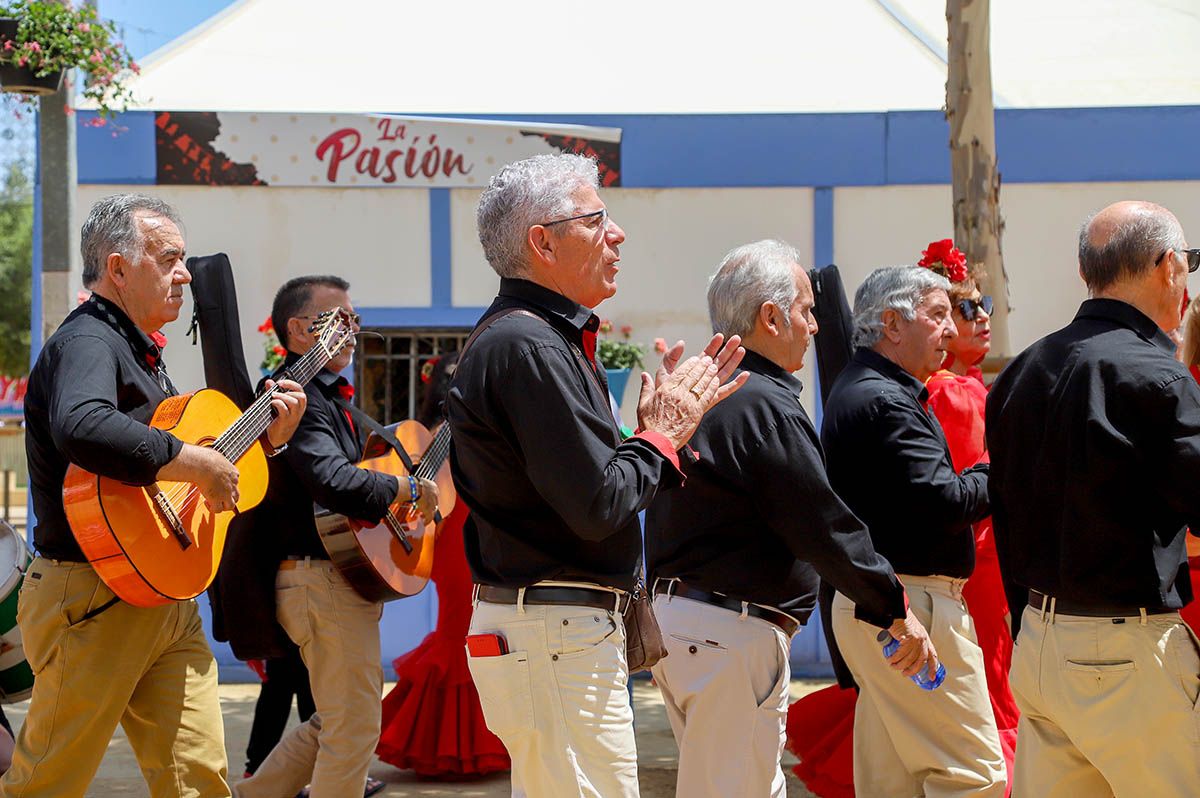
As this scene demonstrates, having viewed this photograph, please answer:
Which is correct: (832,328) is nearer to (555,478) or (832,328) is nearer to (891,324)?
(891,324)

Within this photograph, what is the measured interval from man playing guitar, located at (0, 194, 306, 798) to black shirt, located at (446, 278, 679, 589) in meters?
0.93

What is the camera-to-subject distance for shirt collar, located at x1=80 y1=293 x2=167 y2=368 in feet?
11.9

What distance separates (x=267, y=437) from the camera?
4.14 metres

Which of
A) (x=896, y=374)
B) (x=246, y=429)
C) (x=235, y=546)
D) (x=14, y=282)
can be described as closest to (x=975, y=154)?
(x=896, y=374)

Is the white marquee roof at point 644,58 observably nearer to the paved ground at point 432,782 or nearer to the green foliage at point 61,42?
the green foliage at point 61,42

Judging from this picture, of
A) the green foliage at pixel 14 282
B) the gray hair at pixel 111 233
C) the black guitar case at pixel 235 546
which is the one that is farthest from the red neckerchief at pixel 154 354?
Result: the green foliage at pixel 14 282

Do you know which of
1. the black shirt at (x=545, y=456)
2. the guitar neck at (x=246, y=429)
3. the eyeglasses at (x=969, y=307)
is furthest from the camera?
the eyeglasses at (x=969, y=307)

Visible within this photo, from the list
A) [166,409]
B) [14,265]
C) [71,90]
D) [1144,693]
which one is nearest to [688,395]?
[1144,693]

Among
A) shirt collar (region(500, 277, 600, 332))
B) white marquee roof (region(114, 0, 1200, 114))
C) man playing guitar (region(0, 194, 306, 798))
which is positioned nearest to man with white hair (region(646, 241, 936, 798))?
shirt collar (region(500, 277, 600, 332))

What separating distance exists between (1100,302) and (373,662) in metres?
2.64

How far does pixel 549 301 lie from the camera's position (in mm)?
2852

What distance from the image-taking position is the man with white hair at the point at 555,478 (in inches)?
104

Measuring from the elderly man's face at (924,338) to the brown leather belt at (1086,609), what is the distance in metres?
1.15

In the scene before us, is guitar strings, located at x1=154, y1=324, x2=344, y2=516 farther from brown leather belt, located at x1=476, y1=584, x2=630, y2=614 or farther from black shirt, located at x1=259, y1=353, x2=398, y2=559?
brown leather belt, located at x1=476, y1=584, x2=630, y2=614
